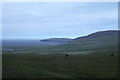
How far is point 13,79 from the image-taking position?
3553 cm

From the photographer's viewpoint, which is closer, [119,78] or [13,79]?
[13,79]

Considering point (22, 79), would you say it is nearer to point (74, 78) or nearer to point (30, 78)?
point (30, 78)

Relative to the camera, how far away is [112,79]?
1476 inches

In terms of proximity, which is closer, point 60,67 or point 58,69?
point 58,69

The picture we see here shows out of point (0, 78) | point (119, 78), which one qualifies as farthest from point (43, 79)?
point (119, 78)

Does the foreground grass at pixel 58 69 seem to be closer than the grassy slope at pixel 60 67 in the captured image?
Yes

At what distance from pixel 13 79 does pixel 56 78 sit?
715 cm

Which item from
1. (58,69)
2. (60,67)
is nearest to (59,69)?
(58,69)

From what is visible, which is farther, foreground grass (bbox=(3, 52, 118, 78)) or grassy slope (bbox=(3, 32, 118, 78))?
grassy slope (bbox=(3, 32, 118, 78))

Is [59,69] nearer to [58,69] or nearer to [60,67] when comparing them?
[58,69]

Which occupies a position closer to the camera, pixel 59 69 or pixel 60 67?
pixel 59 69

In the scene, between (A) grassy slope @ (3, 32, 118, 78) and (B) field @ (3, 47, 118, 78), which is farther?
(A) grassy slope @ (3, 32, 118, 78)

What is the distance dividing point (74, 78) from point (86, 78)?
206cm

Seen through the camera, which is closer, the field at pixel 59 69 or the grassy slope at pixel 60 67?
Result: the field at pixel 59 69
